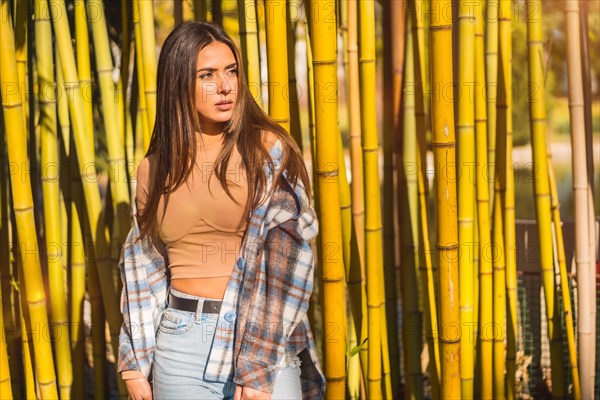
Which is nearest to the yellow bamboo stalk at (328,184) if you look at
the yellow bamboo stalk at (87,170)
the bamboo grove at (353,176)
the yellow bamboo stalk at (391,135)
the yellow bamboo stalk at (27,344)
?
the bamboo grove at (353,176)

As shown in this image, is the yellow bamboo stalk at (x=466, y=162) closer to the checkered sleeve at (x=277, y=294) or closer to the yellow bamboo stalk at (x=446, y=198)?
the yellow bamboo stalk at (x=446, y=198)

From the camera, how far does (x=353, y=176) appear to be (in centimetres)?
165

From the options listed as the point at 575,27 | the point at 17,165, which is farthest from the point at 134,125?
the point at 575,27

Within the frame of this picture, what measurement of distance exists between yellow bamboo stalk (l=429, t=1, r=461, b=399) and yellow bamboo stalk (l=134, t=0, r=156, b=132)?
54 cm

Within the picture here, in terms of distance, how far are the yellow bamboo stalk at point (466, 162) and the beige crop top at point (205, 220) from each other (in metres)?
0.44

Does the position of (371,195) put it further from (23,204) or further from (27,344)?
(27,344)

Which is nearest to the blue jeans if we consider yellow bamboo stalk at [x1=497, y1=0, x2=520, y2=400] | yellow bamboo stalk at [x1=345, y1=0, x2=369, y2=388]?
yellow bamboo stalk at [x1=345, y1=0, x2=369, y2=388]

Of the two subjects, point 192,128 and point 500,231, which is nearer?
point 192,128

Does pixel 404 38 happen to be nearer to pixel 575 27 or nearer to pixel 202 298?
pixel 575 27

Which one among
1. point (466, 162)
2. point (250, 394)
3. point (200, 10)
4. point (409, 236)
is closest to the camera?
point (250, 394)

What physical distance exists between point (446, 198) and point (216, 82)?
1.44 ft

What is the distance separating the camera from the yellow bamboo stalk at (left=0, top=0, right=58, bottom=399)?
1.51 meters

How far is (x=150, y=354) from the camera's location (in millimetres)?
1322

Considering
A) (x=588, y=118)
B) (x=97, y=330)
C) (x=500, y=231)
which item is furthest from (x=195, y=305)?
(x=588, y=118)
